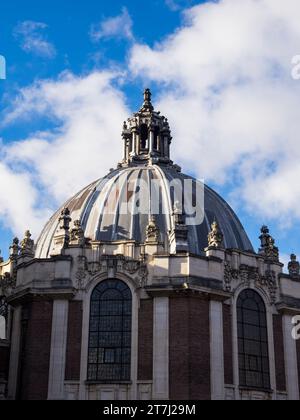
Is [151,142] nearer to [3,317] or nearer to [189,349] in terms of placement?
[3,317]

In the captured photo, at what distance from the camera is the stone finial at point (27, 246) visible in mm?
41812

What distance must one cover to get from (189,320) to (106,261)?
18.7ft

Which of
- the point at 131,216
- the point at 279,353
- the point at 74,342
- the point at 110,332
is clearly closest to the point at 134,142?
the point at 131,216

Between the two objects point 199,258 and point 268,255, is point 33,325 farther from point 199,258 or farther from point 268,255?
point 268,255

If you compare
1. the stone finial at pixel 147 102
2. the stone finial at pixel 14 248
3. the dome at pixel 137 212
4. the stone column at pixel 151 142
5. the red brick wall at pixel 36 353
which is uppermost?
the stone finial at pixel 147 102

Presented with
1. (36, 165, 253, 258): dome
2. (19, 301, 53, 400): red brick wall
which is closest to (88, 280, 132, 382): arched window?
(19, 301, 53, 400): red brick wall

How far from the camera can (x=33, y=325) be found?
37.6 m

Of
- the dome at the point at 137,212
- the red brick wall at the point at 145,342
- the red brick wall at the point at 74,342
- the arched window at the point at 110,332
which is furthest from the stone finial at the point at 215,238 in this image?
the red brick wall at the point at 74,342

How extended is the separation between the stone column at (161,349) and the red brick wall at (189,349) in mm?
257

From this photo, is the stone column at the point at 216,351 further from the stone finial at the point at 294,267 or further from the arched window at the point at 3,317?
the arched window at the point at 3,317

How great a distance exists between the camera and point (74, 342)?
37.1m
